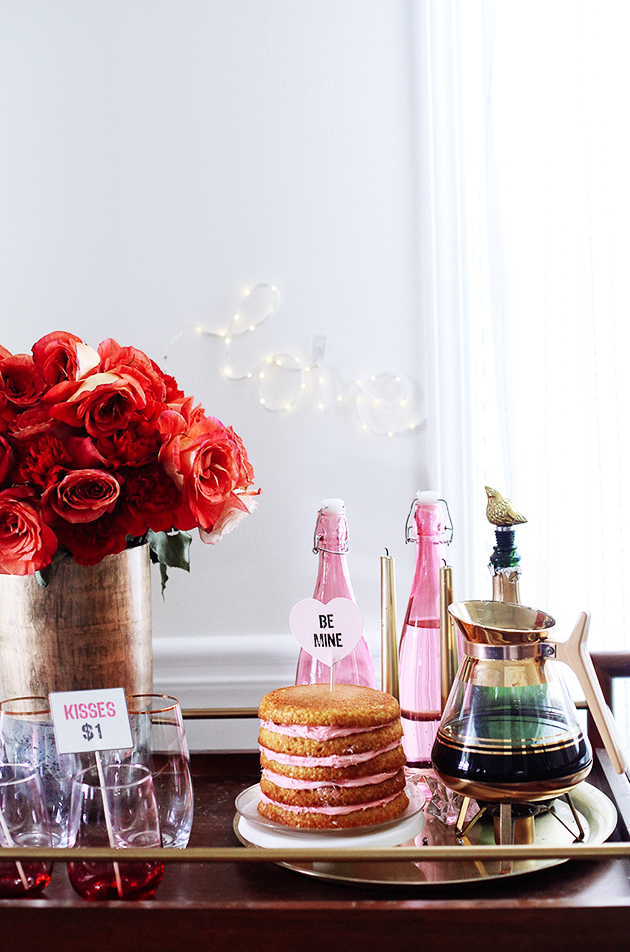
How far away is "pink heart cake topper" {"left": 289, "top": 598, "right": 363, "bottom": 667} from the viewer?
2.72 ft

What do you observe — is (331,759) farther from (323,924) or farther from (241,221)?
(241,221)

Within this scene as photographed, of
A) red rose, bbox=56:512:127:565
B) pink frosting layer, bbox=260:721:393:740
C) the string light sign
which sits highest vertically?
the string light sign

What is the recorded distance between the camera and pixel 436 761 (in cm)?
75

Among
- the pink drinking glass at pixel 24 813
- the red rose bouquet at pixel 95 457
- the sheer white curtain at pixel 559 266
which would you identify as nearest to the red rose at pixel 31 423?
the red rose bouquet at pixel 95 457

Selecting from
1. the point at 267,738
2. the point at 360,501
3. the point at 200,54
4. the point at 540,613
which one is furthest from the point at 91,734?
the point at 200,54

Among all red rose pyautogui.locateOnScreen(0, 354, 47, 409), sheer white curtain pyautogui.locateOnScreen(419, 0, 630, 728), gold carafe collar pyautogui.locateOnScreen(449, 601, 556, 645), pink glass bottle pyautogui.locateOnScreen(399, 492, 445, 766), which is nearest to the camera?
gold carafe collar pyautogui.locateOnScreen(449, 601, 556, 645)

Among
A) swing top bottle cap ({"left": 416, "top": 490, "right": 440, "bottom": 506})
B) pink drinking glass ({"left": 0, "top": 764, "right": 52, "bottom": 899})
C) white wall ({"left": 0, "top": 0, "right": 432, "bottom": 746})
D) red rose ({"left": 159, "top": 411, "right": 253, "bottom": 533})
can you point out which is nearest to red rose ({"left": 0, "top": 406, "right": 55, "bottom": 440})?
red rose ({"left": 159, "top": 411, "right": 253, "bottom": 533})

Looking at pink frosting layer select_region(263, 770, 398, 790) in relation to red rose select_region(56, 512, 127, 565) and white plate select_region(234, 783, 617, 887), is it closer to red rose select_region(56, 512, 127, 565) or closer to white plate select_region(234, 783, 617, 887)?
white plate select_region(234, 783, 617, 887)

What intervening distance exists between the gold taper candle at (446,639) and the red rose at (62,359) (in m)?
0.44

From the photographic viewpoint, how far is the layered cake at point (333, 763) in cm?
74

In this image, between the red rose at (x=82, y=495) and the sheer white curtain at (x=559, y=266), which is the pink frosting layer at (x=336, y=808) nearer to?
the red rose at (x=82, y=495)

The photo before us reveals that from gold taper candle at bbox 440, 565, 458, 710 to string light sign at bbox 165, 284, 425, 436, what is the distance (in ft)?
1.47

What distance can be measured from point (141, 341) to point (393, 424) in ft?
1.43

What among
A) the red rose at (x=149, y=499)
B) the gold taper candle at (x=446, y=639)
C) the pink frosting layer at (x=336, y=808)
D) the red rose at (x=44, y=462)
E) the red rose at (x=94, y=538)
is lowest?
the pink frosting layer at (x=336, y=808)
